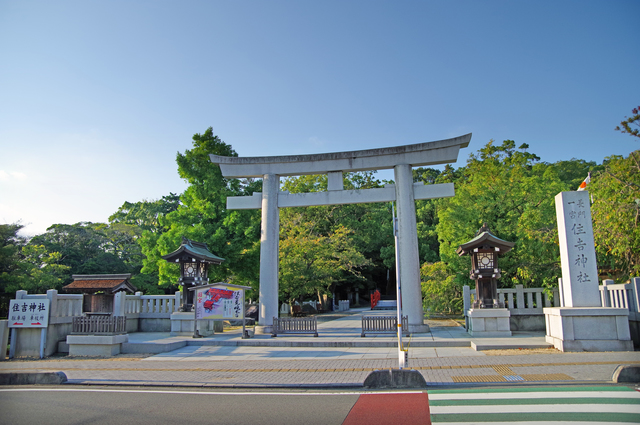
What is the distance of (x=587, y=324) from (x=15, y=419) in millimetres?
13237

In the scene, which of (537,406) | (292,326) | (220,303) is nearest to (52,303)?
(220,303)

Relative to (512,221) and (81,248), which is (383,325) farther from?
(81,248)

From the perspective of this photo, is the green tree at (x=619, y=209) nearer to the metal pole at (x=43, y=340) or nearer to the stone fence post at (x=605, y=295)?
the stone fence post at (x=605, y=295)

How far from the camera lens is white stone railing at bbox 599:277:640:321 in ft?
38.5

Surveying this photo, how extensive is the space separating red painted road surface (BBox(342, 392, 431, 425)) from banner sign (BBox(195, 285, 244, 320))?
895 centimetres

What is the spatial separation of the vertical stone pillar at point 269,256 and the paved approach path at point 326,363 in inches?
71.4

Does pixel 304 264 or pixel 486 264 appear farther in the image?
pixel 304 264

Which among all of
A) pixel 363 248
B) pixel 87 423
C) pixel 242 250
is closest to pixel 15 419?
pixel 87 423

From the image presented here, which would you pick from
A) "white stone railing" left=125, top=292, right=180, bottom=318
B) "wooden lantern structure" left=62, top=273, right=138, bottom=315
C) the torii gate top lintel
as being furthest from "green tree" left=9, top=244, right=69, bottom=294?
the torii gate top lintel

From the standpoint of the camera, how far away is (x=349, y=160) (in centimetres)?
1767

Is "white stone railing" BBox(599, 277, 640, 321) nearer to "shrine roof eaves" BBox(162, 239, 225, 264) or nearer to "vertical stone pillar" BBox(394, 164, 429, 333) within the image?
"vertical stone pillar" BBox(394, 164, 429, 333)

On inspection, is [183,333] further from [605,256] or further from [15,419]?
[605,256]

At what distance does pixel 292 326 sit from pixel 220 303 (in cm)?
291

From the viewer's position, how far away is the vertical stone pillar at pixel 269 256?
16797 millimetres
